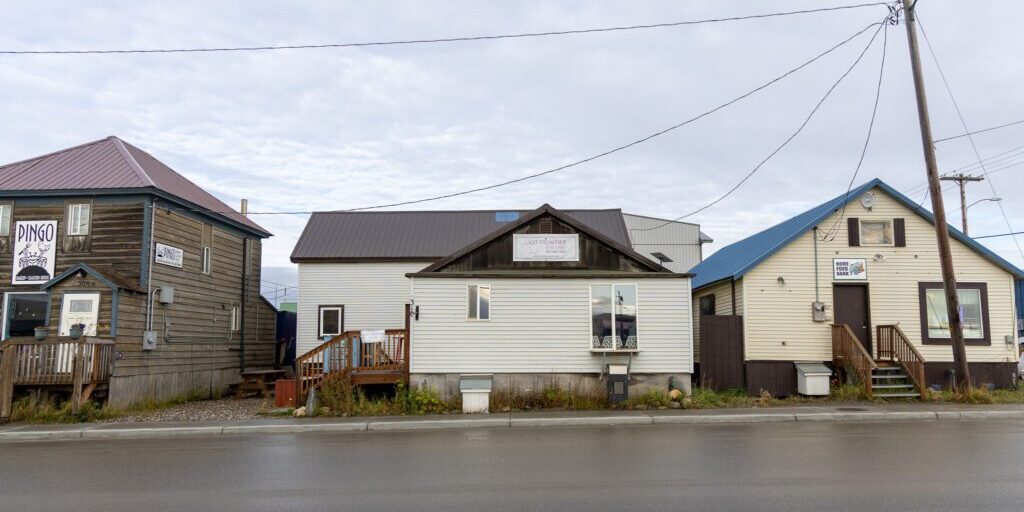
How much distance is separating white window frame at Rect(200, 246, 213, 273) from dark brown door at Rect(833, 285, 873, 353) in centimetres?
1850

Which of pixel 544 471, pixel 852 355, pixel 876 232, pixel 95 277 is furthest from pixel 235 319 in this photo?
pixel 876 232

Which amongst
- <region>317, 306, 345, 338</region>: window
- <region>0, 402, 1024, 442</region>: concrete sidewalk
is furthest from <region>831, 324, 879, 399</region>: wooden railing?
<region>317, 306, 345, 338</region>: window

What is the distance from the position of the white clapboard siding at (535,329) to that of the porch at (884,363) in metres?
4.22

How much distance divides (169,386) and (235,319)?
461 cm

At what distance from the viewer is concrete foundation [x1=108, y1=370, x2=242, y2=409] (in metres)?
18.0

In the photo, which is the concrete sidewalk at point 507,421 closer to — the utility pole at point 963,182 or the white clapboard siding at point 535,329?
the white clapboard siding at point 535,329

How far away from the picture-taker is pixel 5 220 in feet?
63.9

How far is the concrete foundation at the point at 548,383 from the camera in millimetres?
16959

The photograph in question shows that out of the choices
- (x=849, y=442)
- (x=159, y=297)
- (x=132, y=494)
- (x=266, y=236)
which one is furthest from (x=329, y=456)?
(x=266, y=236)

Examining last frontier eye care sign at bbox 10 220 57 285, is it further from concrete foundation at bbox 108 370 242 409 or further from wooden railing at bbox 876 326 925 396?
wooden railing at bbox 876 326 925 396

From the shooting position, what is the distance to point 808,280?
1933 cm

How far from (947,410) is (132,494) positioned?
15.1m

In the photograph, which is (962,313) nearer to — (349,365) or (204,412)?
(349,365)

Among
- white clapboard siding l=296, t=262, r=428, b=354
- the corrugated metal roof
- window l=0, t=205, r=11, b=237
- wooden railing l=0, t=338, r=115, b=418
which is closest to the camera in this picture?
wooden railing l=0, t=338, r=115, b=418
